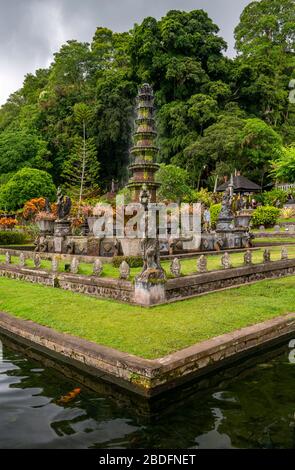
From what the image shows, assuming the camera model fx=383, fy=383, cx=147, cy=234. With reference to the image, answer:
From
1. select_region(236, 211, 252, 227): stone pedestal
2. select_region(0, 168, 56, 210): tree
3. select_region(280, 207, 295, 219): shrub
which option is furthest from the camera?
select_region(0, 168, 56, 210): tree

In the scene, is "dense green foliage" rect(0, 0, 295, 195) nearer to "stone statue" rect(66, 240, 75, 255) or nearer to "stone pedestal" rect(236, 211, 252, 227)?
"stone pedestal" rect(236, 211, 252, 227)

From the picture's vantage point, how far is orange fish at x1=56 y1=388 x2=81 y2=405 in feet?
17.4

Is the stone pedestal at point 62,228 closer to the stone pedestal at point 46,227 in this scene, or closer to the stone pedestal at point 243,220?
the stone pedestal at point 46,227

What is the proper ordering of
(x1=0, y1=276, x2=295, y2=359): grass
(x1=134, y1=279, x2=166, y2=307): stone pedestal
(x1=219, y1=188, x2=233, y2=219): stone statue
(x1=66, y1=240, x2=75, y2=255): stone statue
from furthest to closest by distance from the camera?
(x1=219, y1=188, x2=233, y2=219): stone statue
(x1=66, y1=240, x2=75, y2=255): stone statue
(x1=134, y1=279, x2=166, y2=307): stone pedestal
(x1=0, y1=276, x2=295, y2=359): grass

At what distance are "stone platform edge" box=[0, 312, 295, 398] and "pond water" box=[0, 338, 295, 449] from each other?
0.60 ft

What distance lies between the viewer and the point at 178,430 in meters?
4.55

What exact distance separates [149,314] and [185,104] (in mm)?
41353

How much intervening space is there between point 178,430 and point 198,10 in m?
55.0

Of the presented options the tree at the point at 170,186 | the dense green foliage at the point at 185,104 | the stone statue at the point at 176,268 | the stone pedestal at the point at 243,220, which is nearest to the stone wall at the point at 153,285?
the stone statue at the point at 176,268

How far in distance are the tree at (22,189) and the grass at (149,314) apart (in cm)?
2615

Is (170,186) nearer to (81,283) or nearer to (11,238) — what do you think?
(11,238)

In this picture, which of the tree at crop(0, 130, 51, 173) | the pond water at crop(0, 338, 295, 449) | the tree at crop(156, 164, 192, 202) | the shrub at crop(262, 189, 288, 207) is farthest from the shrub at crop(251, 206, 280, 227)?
the tree at crop(0, 130, 51, 173)

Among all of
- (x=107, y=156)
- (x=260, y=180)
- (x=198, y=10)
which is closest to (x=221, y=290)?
(x=260, y=180)
